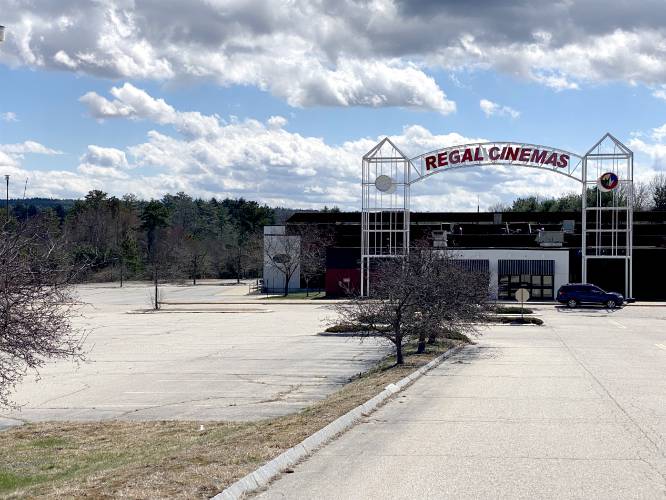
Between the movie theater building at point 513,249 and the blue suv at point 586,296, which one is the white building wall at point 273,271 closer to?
the movie theater building at point 513,249

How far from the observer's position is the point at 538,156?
5409cm

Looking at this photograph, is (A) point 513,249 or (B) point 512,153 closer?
(B) point 512,153

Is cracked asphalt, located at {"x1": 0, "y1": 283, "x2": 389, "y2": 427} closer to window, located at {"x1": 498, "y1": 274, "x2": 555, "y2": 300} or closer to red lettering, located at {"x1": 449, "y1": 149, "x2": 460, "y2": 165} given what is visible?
red lettering, located at {"x1": 449, "y1": 149, "x2": 460, "y2": 165}

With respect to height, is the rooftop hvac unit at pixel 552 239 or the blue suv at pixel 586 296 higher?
the rooftop hvac unit at pixel 552 239

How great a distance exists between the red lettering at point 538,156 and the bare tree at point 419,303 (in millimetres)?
28210

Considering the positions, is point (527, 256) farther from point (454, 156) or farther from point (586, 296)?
point (454, 156)

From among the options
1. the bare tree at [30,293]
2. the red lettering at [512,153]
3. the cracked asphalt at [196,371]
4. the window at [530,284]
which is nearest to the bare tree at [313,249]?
the window at [530,284]

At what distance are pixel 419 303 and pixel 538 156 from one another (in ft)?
112

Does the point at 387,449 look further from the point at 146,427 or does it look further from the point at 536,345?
the point at 536,345

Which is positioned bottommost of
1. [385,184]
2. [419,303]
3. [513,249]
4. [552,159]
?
[419,303]

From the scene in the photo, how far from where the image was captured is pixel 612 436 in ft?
36.6

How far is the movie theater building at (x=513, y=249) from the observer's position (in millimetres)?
59406

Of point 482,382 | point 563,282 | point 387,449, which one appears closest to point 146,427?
point 387,449

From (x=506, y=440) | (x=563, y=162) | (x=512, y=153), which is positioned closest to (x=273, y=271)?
(x=512, y=153)
